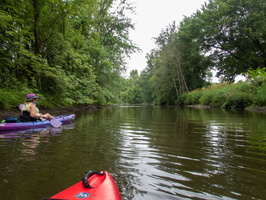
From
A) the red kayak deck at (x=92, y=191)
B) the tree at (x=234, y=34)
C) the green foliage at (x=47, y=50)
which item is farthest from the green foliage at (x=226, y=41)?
the red kayak deck at (x=92, y=191)

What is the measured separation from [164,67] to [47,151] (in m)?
28.5

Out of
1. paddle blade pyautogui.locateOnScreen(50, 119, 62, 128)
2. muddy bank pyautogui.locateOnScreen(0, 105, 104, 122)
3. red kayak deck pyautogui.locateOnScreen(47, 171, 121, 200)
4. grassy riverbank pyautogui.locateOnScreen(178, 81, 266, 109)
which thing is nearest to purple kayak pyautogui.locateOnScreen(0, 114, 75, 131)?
paddle blade pyautogui.locateOnScreen(50, 119, 62, 128)

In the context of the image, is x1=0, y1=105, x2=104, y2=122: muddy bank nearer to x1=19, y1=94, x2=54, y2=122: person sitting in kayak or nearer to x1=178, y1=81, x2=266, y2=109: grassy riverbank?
x1=19, y1=94, x2=54, y2=122: person sitting in kayak

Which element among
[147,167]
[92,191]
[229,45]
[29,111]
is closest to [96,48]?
[29,111]

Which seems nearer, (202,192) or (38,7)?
(202,192)

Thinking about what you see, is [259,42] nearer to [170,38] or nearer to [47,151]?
[170,38]

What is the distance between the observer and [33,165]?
301 centimetres

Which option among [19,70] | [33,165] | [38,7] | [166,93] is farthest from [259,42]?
[33,165]

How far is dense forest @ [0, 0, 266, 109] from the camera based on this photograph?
10766 millimetres

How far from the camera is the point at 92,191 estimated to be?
1732 millimetres

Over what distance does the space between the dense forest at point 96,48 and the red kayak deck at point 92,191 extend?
8.60 meters

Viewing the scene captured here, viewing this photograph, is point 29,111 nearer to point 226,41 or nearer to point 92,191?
point 92,191

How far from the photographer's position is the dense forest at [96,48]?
10.8m

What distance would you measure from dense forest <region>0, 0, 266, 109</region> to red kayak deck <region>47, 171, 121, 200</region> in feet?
28.2
